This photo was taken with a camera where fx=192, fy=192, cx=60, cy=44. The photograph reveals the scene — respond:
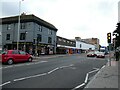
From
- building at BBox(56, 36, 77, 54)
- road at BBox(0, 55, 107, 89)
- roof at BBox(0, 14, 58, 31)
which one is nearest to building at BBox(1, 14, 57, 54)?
roof at BBox(0, 14, 58, 31)

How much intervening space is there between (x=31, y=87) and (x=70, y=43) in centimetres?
7150

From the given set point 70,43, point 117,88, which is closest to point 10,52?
point 117,88

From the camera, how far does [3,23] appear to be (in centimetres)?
4847

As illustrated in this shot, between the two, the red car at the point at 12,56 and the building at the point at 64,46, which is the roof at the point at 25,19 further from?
the red car at the point at 12,56

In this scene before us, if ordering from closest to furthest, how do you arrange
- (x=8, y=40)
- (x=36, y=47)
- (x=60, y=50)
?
1. (x=36, y=47)
2. (x=8, y=40)
3. (x=60, y=50)

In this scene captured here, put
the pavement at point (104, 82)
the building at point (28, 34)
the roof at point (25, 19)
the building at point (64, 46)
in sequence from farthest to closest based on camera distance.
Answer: the building at point (64, 46)
the roof at point (25, 19)
the building at point (28, 34)
the pavement at point (104, 82)

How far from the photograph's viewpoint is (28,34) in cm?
4416

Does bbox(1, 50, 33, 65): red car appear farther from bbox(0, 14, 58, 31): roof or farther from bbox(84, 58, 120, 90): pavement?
bbox(0, 14, 58, 31): roof

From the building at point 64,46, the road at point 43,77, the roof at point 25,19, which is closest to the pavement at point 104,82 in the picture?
the road at point 43,77

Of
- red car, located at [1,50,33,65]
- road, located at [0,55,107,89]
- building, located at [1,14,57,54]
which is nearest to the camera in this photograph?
road, located at [0,55,107,89]

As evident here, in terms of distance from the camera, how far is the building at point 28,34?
43.9 m

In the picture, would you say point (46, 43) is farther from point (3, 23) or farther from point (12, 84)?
point (12, 84)

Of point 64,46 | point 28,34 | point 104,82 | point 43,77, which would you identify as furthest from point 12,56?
point 64,46

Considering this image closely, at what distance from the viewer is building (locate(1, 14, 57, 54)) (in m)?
43.9
